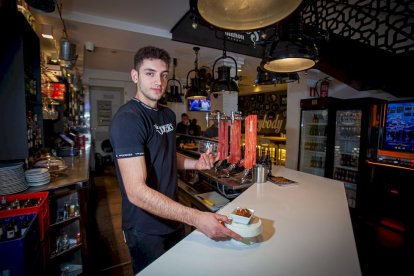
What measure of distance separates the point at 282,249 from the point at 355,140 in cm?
384

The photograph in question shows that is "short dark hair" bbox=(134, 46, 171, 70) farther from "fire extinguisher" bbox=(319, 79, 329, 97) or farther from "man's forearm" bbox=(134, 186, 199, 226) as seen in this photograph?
"fire extinguisher" bbox=(319, 79, 329, 97)

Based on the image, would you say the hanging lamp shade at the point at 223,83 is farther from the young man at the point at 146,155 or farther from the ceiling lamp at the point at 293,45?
the young man at the point at 146,155

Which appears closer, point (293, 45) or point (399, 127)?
point (293, 45)

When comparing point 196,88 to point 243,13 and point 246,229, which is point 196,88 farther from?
point 246,229

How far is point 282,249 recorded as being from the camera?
0.96 meters

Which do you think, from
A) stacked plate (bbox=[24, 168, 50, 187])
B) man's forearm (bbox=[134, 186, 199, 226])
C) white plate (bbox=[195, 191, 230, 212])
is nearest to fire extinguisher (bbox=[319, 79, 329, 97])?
white plate (bbox=[195, 191, 230, 212])

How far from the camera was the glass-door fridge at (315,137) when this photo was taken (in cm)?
406

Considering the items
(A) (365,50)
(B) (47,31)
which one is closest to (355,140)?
(A) (365,50)

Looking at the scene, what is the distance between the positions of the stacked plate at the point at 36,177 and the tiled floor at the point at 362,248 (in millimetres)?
1067

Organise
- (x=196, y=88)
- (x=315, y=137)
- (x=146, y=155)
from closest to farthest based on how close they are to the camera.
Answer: (x=146, y=155), (x=196, y=88), (x=315, y=137)

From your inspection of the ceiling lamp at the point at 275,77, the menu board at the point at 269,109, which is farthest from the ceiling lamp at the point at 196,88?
the menu board at the point at 269,109

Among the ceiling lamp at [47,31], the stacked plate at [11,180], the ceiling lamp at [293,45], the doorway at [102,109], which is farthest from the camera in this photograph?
the doorway at [102,109]

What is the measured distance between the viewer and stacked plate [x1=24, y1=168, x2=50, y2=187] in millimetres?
1930

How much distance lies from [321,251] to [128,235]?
1.07 metres
